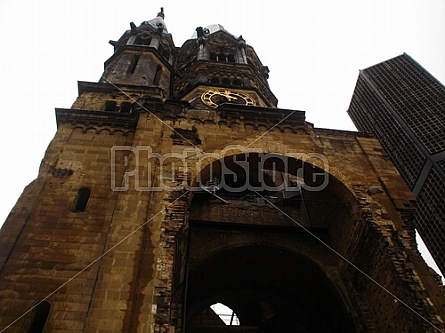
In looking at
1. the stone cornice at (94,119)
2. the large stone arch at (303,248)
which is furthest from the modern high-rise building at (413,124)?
the stone cornice at (94,119)

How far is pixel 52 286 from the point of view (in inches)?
349

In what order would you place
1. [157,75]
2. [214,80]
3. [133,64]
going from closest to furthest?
[133,64] → [157,75] → [214,80]

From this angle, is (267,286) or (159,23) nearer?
(267,286)

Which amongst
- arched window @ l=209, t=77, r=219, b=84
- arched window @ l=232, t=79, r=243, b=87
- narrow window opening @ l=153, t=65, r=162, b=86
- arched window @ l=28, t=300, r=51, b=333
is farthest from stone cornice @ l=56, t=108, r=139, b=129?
arched window @ l=232, t=79, r=243, b=87

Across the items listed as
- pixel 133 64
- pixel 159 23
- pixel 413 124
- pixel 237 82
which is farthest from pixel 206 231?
pixel 159 23

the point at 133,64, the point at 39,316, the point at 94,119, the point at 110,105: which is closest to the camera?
the point at 39,316

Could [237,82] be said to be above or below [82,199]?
above

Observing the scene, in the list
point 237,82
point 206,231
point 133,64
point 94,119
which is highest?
point 237,82

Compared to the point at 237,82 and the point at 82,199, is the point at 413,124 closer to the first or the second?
the point at 237,82

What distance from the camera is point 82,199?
11.4m

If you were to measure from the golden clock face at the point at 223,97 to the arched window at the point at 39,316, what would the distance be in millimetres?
14080

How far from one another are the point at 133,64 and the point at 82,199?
12.5 m

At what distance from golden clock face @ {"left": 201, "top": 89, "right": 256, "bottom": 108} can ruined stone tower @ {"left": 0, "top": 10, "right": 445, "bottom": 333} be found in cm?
495

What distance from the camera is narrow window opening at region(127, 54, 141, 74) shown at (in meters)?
21.4
